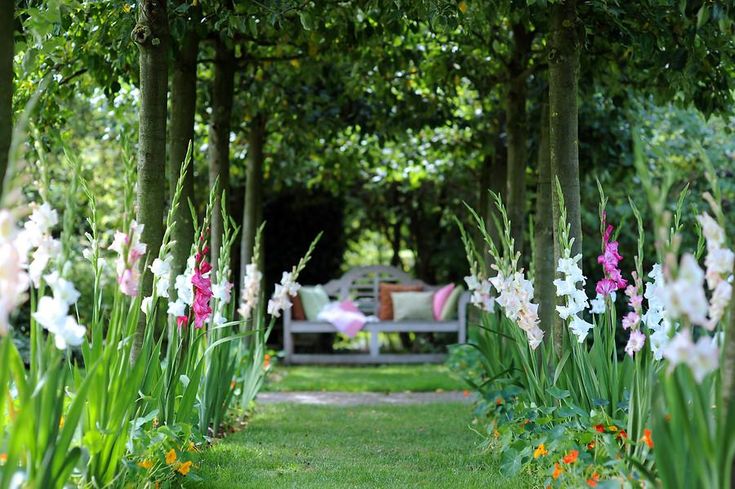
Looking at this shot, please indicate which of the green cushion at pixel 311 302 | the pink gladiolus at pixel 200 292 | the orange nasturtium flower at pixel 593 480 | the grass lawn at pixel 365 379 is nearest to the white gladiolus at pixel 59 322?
the orange nasturtium flower at pixel 593 480

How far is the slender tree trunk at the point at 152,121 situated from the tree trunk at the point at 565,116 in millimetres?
1920

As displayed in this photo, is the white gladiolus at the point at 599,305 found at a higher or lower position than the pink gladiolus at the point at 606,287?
lower

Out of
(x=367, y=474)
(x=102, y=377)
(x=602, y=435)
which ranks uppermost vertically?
(x=102, y=377)

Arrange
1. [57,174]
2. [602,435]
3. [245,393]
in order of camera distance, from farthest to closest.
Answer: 1. [57,174]
2. [245,393]
3. [602,435]

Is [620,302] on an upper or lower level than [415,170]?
lower

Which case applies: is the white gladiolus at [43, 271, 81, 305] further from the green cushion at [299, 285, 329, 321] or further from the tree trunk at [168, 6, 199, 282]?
the green cushion at [299, 285, 329, 321]

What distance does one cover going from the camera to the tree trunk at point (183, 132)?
5.27 meters

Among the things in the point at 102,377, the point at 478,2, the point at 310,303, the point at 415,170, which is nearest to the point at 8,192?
the point at 102,377

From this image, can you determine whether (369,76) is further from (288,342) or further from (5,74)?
(5,74)

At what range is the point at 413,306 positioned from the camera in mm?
12039

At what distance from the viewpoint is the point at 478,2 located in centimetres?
511

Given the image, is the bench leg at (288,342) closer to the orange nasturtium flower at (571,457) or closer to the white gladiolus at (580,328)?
the white gladiolus at (580,328)

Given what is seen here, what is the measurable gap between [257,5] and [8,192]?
312 cm

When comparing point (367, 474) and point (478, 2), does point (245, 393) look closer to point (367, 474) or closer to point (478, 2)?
point (367, 474)
